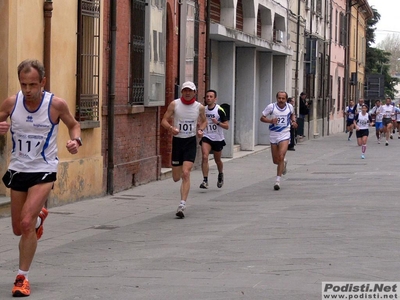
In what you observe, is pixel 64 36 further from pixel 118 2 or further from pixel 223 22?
pixel 223 22

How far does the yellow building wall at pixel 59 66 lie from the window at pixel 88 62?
15 cm

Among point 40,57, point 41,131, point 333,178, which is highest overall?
point 40,57

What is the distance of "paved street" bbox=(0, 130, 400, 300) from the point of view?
780 centimetres

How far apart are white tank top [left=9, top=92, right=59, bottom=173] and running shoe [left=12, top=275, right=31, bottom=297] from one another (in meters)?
0.86

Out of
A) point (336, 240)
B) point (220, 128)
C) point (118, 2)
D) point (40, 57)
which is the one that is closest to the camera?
point (336, 240)

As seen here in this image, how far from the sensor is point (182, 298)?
7.23 meters

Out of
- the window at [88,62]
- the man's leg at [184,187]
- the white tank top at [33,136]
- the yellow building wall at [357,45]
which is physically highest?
the yellow building wall at [357,45]

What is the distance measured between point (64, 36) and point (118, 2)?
239cm

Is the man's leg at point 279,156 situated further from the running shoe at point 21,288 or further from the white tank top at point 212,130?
the running shoe at point 21,288

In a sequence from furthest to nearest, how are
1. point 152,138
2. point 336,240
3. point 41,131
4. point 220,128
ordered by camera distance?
point 152,138, point 220,128, point 336,240, point 41,131

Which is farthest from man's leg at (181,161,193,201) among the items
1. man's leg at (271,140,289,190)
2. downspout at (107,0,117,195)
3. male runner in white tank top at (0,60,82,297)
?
male runner in white tank top at (0,60,82,297)

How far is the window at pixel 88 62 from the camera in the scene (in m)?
14.8

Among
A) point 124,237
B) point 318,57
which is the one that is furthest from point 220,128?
point 318,57

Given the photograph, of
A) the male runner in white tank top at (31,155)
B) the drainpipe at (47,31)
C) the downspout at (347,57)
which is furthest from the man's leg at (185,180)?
the downspout at (347,57)
